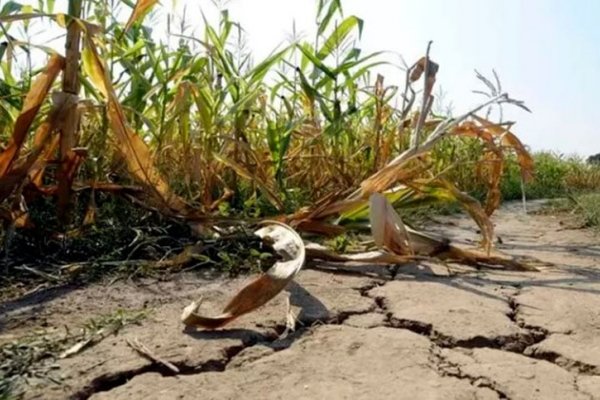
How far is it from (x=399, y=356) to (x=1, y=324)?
2.31 ft

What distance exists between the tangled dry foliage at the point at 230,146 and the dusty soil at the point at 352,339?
85 mm

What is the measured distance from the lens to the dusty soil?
1.01 metres

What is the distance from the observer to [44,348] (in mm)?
1089

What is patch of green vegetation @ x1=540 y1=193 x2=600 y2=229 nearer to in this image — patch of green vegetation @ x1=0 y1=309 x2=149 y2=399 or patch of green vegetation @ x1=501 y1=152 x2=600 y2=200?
patch of green vegetation @ x1=501 y1=152 x2=600 y2=200

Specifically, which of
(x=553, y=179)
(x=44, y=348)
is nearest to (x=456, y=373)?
(x=44, y=348)

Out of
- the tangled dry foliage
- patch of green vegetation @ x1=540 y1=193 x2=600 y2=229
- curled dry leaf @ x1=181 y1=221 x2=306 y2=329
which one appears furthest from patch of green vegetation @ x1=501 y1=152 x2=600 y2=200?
curled dry leaf @ x1=181 y1=221 x2=306 y2=329

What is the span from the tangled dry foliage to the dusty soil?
0.28 feet

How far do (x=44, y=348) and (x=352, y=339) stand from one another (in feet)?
1.67

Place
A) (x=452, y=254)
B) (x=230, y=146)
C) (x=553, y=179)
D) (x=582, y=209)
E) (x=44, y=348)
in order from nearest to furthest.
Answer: (x=44, y=348)
(x=452, y=254)
(x=230, y=146)
(x=582, y=209)
(x=553, y=179)

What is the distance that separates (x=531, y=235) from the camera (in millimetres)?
2904

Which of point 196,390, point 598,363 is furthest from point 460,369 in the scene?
point 196,390

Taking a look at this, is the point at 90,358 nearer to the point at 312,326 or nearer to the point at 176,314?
the point at 176,314

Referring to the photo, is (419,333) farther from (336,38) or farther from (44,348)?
(336,38)

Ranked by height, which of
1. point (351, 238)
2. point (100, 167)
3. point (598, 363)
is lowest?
point (598, 363)
